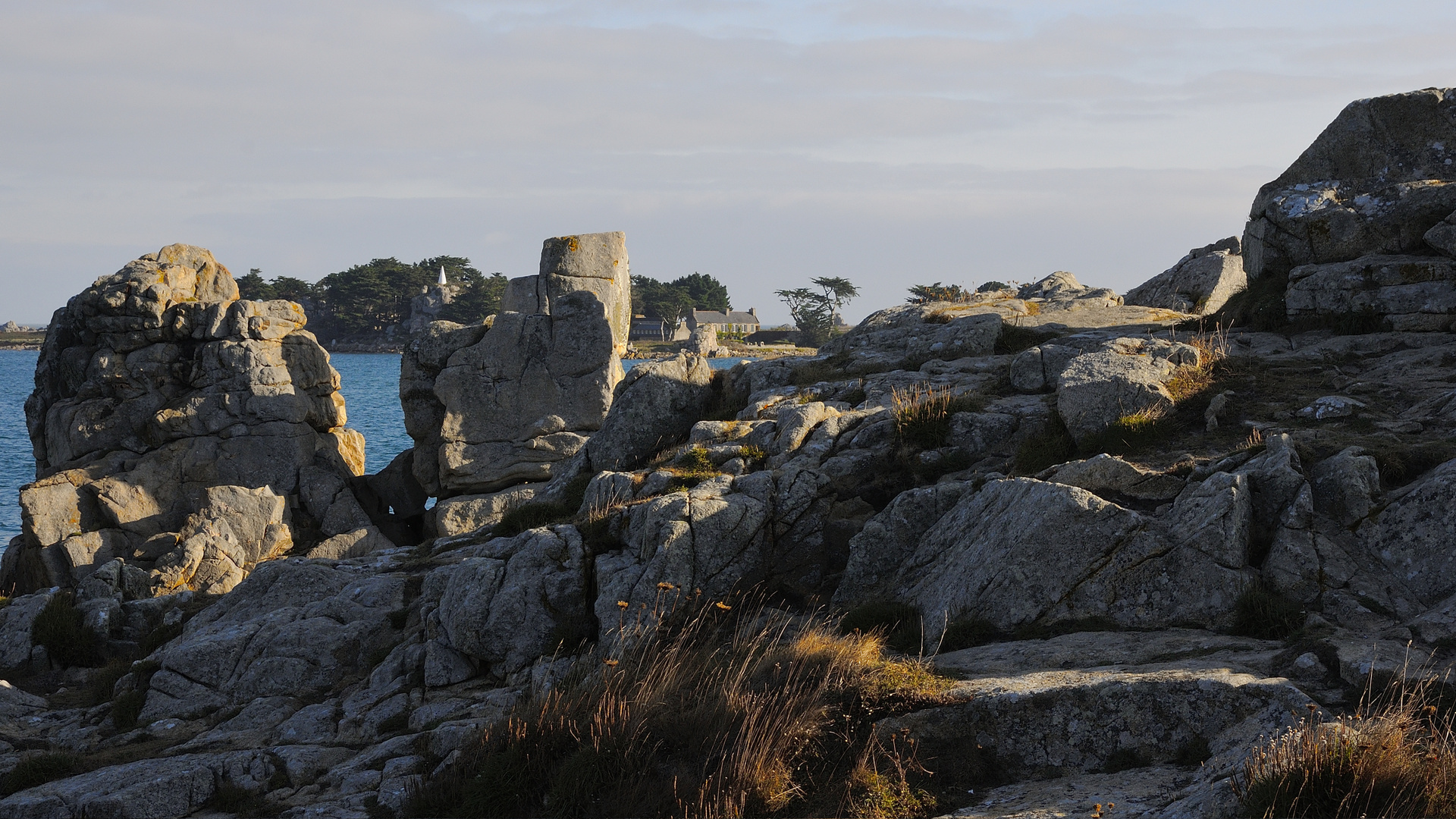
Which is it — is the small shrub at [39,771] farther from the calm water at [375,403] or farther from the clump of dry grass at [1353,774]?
the calm water at [375,403]

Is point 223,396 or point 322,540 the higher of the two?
point 223,396

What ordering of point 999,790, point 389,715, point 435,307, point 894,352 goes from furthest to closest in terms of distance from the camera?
point 435,307, point 894,352, point 389,715, point 999,790

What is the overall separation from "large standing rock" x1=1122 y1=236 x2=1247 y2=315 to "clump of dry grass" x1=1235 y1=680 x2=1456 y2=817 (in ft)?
60.7

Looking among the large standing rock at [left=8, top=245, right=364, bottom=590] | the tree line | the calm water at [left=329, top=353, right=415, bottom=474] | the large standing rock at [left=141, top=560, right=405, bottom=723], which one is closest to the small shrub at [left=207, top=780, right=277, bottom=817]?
the large standing rock at [left=141, top=560, right=405, bottom=723]

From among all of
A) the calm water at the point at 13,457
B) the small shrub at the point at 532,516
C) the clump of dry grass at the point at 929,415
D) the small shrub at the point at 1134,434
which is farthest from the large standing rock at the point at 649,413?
the calm water at the point at 13,457

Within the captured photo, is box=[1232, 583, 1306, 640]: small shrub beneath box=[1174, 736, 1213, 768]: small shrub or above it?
above

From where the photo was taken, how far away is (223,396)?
30.8 m

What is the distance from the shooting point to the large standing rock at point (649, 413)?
19344 millimetres

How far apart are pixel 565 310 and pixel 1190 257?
18.3 meters

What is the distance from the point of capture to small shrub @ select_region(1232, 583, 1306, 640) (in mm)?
8844

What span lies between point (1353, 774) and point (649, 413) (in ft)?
49.3

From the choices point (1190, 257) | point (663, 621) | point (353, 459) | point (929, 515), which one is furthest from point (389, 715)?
point (1190, 257)

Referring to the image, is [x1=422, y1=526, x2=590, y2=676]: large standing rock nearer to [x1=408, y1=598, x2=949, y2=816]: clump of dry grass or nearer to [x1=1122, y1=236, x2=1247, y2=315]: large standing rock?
[x1=408, y1=598, x2=949, y2=816]: clump of dry grass

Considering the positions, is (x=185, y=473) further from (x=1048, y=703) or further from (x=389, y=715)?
(x=1048, y=703)
